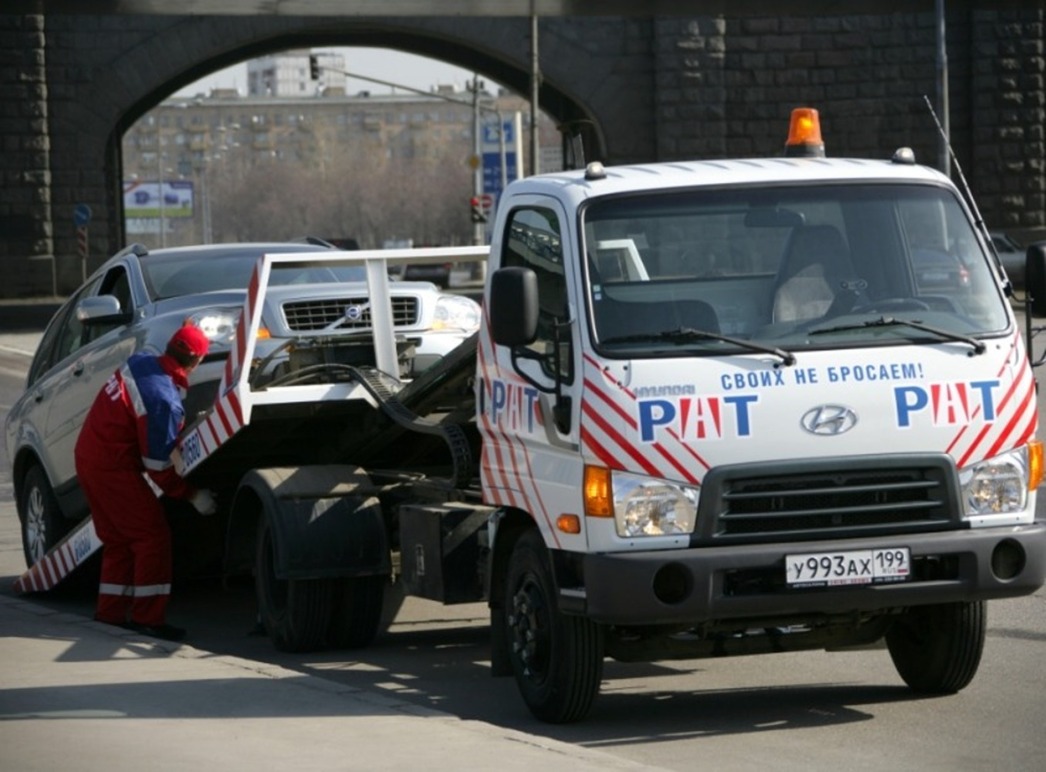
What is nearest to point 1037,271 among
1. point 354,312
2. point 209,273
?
point 354,312

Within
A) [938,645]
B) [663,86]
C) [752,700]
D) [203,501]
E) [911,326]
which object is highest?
[663,86]

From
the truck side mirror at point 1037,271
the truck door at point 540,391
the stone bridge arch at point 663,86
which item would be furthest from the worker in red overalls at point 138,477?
the stone bridge arch at point 663,86

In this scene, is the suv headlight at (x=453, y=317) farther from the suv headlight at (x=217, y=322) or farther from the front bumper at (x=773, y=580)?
the front bumper at (x=773, y=580)

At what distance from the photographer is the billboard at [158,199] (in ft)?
408

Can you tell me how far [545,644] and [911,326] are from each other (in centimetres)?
178

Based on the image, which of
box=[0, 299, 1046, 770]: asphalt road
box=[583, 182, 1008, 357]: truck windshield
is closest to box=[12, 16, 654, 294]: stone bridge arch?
box=[0, 299, 1046, 770]: asphalt road

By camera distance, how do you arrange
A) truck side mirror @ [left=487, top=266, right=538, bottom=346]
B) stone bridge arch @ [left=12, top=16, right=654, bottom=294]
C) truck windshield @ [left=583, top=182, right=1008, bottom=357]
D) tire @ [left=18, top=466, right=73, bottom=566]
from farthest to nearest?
1. stone bridge arch @ [left=12, top=16, right=654, bottom=294]
2. tire @ [left=18, top=466, right=73, bottom=566]
3. truck windshield @ [left=583, top=182, right=1008, bottom=357]
4. truck side mirror @ [left=487, top=266, right=538, bottom=346]

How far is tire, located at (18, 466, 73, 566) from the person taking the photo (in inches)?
500

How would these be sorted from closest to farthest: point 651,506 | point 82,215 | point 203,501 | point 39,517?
point 651,506
point 203,501
point 39,517
point 82,215

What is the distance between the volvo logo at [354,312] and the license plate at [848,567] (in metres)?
4.00

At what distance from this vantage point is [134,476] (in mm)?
10914

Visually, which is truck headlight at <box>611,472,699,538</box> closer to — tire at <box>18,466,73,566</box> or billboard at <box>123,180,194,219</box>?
tire at <box>18,466,73,566</box>

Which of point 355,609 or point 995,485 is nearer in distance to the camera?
point 995,485

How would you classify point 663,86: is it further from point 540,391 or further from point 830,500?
point 830,500
